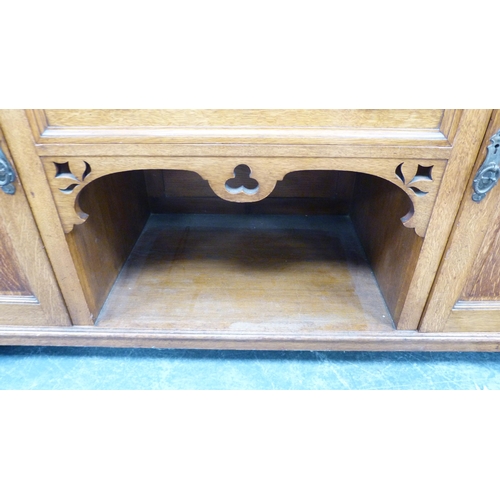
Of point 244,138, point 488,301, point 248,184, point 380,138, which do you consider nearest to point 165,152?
point 244,138

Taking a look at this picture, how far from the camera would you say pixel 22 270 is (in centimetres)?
70

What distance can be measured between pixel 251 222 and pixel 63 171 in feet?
1.98

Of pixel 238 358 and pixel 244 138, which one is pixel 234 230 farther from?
pixel 244 138

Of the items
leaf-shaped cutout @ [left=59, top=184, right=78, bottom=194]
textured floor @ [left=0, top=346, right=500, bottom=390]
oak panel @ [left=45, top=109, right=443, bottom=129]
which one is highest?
oak panel @ [left=45, top=109, right=443, bottom=129]

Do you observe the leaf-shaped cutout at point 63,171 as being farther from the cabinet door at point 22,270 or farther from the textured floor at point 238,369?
the textured floor at point 238,369

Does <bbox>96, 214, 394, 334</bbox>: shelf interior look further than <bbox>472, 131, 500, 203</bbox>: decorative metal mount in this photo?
Yes

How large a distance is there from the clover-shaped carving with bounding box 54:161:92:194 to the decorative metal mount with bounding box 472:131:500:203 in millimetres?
598

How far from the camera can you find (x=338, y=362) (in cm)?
87

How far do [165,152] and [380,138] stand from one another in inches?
12.6

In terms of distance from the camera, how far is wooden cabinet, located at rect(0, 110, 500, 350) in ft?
1.83

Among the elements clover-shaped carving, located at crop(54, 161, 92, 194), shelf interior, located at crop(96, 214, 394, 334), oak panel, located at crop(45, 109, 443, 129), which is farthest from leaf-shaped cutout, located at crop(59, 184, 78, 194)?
shelf interior, located at crop(96, 214, 394, 334)

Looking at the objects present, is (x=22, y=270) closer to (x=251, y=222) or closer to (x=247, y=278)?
(x=247, y=278)

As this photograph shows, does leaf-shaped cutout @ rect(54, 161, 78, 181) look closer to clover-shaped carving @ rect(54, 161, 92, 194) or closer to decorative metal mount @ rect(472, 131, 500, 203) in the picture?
clover-shaped carving @ rect(54, 161, 92, 194)

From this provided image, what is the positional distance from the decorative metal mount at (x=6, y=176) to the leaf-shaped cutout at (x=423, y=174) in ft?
2.02
